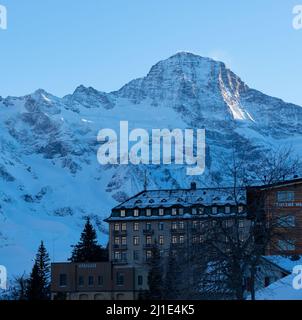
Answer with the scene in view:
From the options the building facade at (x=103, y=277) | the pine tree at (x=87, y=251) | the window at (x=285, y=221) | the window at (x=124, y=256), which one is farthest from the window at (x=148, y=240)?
the window at (x=285, y=221)

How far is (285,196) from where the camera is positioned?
20203 mm

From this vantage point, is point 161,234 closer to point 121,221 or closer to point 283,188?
point 121,221

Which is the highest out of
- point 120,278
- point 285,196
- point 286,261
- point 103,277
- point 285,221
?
point 120,278

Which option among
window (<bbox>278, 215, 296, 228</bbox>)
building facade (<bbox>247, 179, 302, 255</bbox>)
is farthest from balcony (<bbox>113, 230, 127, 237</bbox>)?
window (<bbox>278, 215, 296, 228</bbox>)

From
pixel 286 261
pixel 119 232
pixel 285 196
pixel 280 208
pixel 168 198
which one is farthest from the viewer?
pixel 168 198

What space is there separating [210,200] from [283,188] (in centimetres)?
4326

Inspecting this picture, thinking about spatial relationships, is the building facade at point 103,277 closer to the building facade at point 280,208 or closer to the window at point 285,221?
the building facade at point 280,208

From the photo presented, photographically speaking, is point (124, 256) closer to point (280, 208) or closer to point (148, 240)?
point (148, 240)

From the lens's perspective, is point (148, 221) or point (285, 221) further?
point (148, 221)

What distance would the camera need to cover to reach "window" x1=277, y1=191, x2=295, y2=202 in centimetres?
1970

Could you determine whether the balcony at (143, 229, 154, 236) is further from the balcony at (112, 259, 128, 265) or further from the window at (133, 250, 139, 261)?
the balcony at (112, 259, 128, 265)

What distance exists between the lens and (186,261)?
49.0 ft

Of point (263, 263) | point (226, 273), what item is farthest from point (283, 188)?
point (226, 273)

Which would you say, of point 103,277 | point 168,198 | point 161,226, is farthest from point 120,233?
point 103,277
